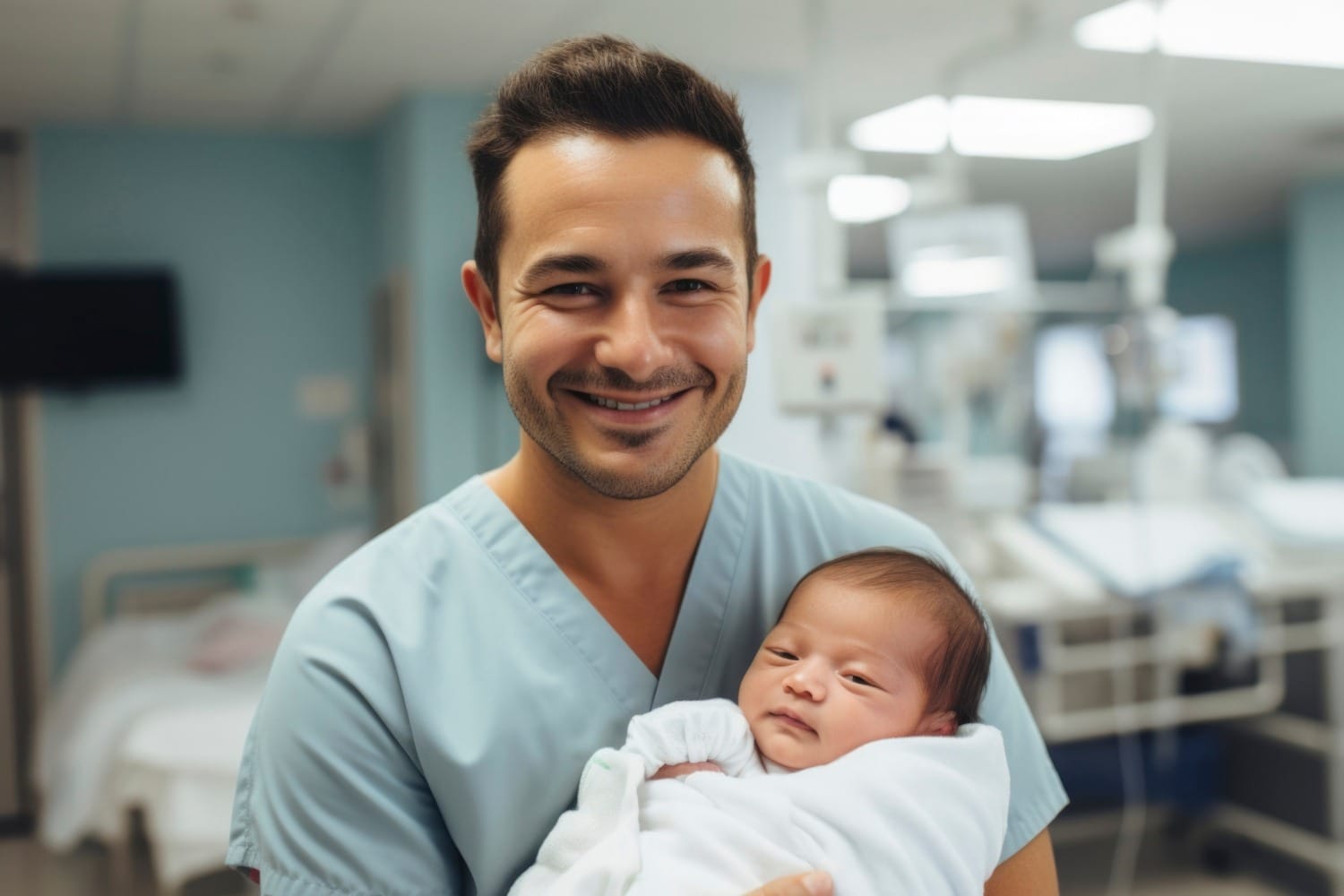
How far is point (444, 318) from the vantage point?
→ 3.79 meters

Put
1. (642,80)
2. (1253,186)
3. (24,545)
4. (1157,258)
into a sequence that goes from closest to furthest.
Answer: (642,80) → (1157,258) → (24,545) → (1253,186)

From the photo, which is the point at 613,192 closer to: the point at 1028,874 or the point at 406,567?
the point at 406,567

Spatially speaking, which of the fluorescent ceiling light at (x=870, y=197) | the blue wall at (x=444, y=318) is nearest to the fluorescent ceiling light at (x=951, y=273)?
the fluorescent ceiling light at (x=870, y=197)

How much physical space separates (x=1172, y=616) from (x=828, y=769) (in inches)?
80.1

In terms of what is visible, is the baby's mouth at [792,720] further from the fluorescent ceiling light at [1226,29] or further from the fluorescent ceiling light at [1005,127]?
the fluorescent ceiling light at [1005,127]

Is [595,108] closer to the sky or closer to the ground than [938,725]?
closer to the sky

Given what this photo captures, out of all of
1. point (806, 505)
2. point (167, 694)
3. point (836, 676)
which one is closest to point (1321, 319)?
point (167, 694)

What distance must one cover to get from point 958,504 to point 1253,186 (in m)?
4.32

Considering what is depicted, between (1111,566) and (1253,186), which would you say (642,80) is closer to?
(1111,566)

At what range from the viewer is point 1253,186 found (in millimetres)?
6059

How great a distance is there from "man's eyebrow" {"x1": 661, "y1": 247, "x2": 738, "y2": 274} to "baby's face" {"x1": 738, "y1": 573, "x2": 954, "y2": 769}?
1.04ft

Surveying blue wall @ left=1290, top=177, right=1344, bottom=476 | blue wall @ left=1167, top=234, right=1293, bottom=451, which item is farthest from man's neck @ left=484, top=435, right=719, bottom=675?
blue wall @ left=1167, top=234, right=1293, bottom=451

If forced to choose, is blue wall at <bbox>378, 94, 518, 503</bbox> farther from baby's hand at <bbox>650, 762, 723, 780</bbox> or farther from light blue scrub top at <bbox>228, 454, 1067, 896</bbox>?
Result: baby's hand at <bbox>650, 762, 723, 780</bbox>

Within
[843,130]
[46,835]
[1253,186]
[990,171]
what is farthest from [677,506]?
[1253,186]
